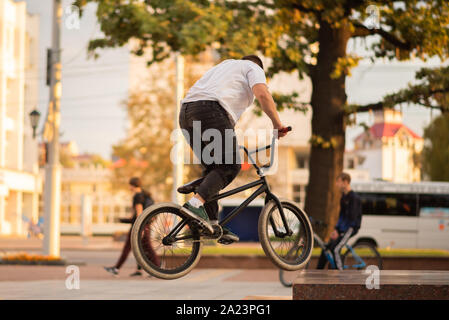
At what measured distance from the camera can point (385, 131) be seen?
357 feet

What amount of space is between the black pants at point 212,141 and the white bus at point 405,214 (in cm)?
2521

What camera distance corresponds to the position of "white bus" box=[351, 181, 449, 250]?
31.0 meters

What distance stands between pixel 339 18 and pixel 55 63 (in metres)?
10.5

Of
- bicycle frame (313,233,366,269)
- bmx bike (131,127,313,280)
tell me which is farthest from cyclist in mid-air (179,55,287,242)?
bicycle frame (313,233,366,269)

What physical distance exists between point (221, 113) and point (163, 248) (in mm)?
1235

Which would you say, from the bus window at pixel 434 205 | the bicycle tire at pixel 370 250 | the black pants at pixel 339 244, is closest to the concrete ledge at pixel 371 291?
the black pants at pixel 339 244

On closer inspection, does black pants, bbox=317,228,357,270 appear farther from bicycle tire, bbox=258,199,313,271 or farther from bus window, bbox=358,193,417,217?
bus window, bbox=358,193,417,217

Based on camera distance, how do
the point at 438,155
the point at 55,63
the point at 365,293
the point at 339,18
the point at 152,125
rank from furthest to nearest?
the point at 438,155
the point at 152,125
the point at 55,63
the point at 339,18
the point at 365,293

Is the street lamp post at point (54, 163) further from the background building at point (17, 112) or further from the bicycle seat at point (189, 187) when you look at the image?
the background building at point (17, 112)

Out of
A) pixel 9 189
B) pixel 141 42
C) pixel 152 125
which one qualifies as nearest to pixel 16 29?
pixel 9 189

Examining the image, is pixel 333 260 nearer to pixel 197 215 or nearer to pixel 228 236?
pixel 228 236

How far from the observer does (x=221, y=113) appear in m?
5.89

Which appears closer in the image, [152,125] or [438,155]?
[152,125]
